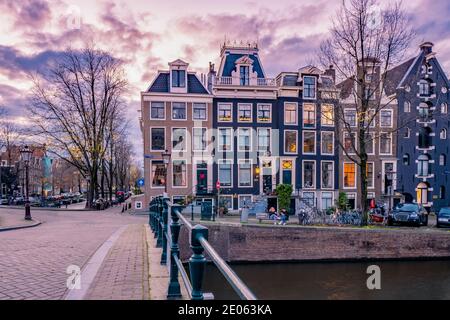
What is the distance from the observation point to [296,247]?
57.1 feet

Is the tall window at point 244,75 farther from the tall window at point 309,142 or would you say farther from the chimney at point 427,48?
the chimney at point 427,48

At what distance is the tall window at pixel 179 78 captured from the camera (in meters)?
28.8

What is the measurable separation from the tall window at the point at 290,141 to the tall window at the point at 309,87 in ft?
13.0

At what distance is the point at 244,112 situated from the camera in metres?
29.6

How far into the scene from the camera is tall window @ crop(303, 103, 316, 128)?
1190 inches

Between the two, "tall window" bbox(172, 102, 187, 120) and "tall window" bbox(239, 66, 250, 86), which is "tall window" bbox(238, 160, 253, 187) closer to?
"tall window" bbox(172, 102, 187, 120)

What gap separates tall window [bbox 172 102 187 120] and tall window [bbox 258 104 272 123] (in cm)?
740

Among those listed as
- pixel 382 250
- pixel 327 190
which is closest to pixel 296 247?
pixel 382 250

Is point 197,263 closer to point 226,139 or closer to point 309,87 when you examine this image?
point 226,139

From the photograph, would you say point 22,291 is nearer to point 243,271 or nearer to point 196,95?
point 243,271

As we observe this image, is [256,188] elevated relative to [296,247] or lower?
elevated

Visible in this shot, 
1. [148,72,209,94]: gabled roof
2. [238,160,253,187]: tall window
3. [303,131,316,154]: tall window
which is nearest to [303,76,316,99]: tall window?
[303,131,316,154]: tall window
